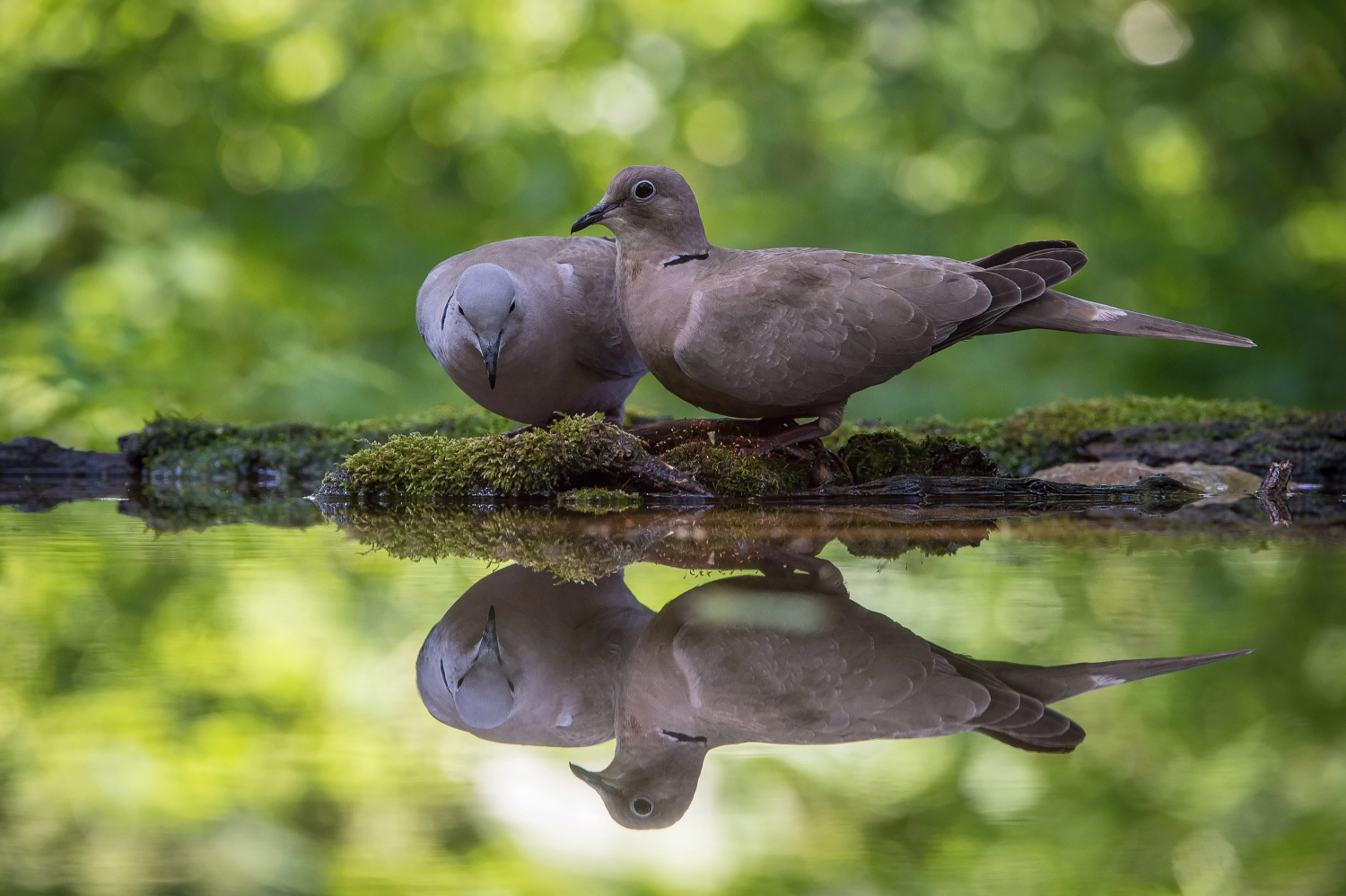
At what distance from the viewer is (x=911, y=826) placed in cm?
97

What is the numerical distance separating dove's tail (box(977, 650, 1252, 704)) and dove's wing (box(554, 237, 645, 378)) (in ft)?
8.08

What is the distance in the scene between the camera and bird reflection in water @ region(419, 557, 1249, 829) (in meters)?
1.18

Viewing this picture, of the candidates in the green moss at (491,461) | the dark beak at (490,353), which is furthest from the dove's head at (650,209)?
the green moss at (491,461)

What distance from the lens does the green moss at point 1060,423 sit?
14.4ft

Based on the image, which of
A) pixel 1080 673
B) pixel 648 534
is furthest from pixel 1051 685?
pixel 648 534

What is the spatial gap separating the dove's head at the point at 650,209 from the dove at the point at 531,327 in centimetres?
31

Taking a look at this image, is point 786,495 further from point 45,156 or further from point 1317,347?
point 45,156

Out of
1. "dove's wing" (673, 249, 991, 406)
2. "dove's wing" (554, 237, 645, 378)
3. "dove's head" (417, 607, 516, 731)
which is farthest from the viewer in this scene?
"dove's wing" (554, 237, 645, 378)

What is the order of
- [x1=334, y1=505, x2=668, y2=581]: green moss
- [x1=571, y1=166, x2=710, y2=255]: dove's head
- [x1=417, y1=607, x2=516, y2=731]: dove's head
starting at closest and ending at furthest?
[x1=417, y1=607, x2=516, y2=731]: dove's head
[x1=334, y1=505, x2=668, y2=581]: green moss
[x1=571, y1=166, x2=710, y2=255]: dove's head

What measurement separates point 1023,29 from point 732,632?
7378 mm

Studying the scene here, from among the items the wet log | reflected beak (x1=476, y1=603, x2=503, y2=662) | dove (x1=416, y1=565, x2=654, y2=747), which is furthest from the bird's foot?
reflected beak (x1=476, y1=603, x2=503, y2=662)

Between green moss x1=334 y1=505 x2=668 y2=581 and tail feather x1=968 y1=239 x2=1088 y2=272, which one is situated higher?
tail feather x1=968 y1=239 x2=1088 y2=272

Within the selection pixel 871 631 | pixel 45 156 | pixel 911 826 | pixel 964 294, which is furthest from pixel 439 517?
pixel 45 156

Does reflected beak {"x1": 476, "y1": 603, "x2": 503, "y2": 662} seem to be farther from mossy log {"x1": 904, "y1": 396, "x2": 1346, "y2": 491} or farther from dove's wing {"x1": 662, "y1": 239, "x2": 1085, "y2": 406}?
mossy log {"x1": 904, "y1": 396, "x2": 1346, "y2": 491}
